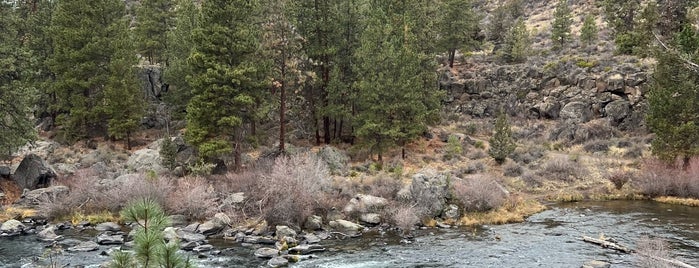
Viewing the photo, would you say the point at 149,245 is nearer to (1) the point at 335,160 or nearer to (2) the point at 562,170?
(1) the point at 335,160

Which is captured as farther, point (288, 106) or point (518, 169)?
point (288, 106)

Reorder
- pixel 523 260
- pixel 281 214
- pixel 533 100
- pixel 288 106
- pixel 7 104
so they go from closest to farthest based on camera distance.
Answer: pixel 523 260 → pixel 281 214 → pixel 7 104 → pixel 288 106 → pixel 533 100

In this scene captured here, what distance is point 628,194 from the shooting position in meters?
32.6

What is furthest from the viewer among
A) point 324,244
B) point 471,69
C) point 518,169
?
point 471,69

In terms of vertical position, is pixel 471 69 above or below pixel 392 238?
above

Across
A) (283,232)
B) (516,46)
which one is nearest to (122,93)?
(283,232)

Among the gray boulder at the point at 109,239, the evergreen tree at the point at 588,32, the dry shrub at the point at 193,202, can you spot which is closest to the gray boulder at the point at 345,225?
the dry shrub at the point at 193,202

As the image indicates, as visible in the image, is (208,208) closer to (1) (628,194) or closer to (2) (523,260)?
(2) (523,260)

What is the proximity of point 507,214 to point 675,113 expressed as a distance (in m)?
13.3

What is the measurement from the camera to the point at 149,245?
6.59m

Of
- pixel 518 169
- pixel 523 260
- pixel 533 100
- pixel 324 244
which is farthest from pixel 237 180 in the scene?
pixel 533 100

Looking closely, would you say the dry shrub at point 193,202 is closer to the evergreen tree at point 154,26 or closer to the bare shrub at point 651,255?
the bare shrub at point 651,255

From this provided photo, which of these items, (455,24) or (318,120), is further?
(455,24)

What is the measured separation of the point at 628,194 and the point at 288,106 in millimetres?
23215
